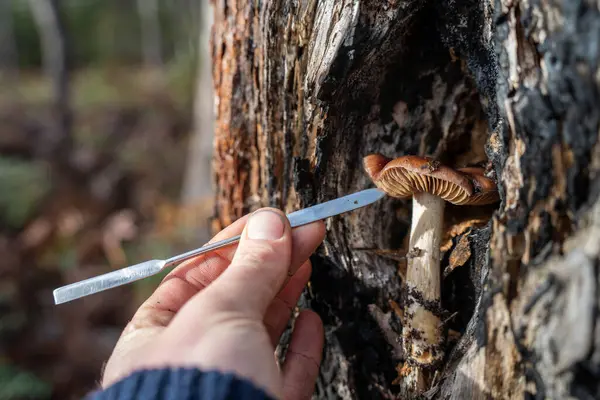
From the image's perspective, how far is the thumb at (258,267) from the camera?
1316 mm

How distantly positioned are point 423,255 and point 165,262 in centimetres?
93

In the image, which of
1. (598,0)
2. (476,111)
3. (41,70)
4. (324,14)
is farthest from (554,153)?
(41,70)

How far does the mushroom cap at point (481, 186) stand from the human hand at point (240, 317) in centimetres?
53

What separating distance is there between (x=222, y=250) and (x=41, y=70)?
23.6 metres

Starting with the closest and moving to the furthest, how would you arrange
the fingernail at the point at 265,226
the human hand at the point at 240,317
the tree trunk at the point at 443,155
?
the tree trunk at the point at 443,155 → the human hand at the point at 240,317 → the fingernail at the point at 265,226

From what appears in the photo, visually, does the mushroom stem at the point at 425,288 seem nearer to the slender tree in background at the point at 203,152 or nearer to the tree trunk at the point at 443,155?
the tree trunk at the point at 443,155

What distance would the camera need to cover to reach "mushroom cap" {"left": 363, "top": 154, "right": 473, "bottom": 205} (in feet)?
4.91

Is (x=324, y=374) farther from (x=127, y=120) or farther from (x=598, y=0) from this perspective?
(x=127, y=120)

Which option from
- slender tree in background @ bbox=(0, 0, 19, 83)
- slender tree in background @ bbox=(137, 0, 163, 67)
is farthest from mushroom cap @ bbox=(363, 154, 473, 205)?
slender tree in background @ bbox=(0, 0, 19, 83)

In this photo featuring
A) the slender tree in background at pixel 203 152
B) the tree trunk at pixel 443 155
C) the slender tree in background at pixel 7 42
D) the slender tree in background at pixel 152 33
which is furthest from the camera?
the slender tree in background at pixel 7 42

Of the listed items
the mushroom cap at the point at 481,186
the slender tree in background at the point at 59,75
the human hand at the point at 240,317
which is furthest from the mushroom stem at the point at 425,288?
the slender tree in background at the point at 59,75

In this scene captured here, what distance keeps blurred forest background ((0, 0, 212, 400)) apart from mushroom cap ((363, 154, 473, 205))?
3244mm

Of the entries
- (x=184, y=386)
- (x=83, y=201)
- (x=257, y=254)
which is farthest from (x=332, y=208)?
(x=83, y=201)

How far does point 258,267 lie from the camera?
1413 millimetres
